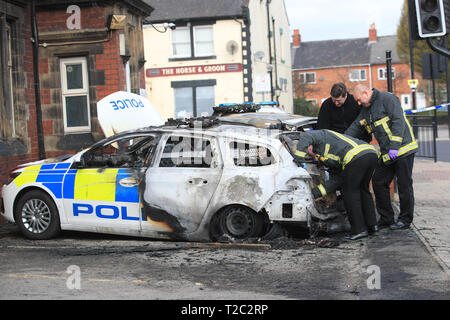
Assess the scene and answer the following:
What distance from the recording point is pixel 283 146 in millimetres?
8312

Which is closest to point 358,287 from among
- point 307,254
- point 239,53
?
point 307,254

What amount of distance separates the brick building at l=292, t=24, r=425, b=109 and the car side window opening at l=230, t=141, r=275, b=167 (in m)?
65.9

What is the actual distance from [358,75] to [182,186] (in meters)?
70.1

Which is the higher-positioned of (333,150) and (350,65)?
(350,65)

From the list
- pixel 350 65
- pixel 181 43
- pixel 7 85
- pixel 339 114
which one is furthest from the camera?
pixel 350 65

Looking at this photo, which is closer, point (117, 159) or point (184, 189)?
point (184, 189)

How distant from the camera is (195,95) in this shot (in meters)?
34.4

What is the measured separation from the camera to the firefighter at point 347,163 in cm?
834

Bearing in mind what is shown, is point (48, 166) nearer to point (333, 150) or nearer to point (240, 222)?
point (240, 222)

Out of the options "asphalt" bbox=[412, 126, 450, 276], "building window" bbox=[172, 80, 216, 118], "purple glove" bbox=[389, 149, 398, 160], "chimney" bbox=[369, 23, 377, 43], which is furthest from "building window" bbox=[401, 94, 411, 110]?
"purple glove" bbox=[389, 149, 398, 160]

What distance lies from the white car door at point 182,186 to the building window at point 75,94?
19.4 feet

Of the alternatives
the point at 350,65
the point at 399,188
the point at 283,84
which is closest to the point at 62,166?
the point at 399,188
